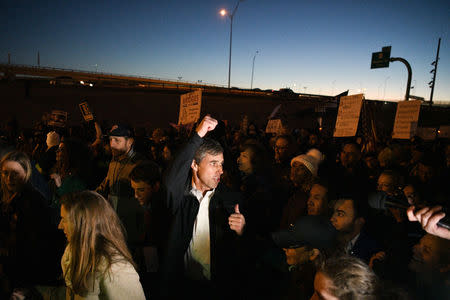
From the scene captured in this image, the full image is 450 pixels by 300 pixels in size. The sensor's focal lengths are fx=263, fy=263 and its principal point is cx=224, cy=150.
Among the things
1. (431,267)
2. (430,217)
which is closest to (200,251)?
(430,217)

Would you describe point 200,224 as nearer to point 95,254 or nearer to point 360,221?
point 95,254

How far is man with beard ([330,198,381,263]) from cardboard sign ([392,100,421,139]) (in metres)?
3.85

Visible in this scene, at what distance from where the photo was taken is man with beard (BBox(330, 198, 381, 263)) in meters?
2.61

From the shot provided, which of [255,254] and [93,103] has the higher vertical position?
[93,103]

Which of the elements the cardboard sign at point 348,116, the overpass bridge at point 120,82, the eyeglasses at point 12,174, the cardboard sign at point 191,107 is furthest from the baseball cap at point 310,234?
the overpass bridge at point 120,82

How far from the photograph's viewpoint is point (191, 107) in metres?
5.52

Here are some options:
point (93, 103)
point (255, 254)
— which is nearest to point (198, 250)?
point (255, 254)

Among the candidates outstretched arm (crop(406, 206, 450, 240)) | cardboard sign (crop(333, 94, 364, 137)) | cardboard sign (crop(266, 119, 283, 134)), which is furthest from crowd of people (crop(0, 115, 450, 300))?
cardboard sign (crop(266, 119, 283, 134))

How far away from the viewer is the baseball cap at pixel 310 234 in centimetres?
219

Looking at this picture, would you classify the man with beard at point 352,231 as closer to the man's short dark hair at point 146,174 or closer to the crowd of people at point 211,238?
the crowd of people at point 211,238

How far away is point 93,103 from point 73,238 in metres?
22.8

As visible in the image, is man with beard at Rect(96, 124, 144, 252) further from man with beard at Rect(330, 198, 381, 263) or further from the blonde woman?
man with beard at Rect(330, 198, 381, 263)

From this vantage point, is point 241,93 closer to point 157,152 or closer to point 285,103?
point 285,103

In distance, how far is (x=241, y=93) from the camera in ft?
98.3
